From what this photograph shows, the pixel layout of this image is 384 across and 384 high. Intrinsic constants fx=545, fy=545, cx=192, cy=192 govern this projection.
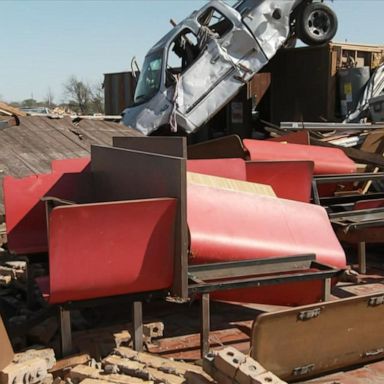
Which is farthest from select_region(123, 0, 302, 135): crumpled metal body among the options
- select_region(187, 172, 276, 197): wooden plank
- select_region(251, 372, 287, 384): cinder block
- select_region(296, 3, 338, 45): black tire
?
select_region(251, 372, 287, 384): cinder block

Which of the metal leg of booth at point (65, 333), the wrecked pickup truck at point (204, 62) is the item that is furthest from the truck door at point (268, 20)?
the metal leg of booth at point (65, 333)

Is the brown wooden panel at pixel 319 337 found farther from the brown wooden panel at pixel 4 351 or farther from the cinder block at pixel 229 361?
the brown wooden panel at pixel 4 351

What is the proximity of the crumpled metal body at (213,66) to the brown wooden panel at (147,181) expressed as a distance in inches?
207

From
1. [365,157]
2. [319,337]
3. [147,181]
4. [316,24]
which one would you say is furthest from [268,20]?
[319,337]

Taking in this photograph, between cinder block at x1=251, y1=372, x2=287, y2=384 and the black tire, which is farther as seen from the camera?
the black tire

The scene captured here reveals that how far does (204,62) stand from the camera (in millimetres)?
9875

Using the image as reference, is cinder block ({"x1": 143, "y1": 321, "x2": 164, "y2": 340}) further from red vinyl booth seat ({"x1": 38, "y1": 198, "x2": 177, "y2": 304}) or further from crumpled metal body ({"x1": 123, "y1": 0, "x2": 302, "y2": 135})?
crumpled metal body ({"x1": 123, "y1": 0, "x2": 302, "y2": 135})

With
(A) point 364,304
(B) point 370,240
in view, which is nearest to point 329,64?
(B) point 370,240

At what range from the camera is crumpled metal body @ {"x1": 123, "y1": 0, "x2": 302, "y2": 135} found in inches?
381

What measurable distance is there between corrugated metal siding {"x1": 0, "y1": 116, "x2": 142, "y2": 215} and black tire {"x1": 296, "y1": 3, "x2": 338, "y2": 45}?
15.5ft

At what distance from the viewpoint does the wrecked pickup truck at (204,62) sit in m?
9.70

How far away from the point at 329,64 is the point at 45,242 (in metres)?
8.84

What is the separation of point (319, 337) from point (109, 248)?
131 cm

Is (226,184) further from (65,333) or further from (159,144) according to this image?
(65,333)
